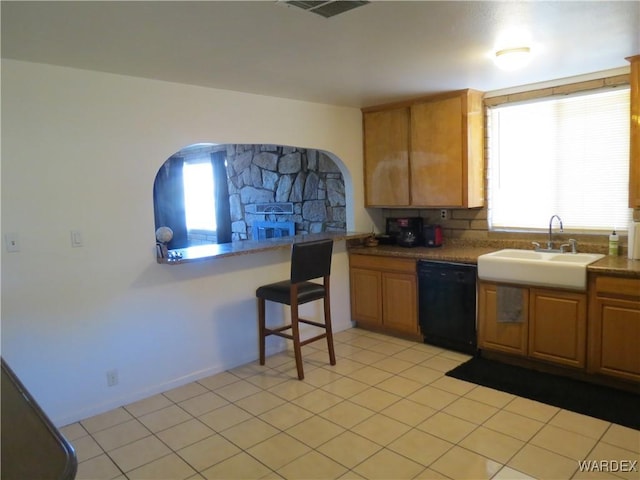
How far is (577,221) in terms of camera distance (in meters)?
3.90

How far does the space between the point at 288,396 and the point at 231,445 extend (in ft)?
2.21

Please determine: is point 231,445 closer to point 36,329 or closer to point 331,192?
point 36,329

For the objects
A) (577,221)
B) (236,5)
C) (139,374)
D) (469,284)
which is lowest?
(139,374)

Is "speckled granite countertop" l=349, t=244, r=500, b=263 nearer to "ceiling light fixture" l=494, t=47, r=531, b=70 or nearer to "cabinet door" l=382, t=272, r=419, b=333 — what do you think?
"cabinet door" l=382, t=272, r=419, b=333

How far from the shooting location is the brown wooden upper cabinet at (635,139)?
3182mm

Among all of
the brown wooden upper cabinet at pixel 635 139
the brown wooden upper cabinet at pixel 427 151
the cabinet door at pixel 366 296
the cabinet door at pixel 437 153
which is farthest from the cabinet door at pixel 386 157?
the brown wooden upper cabinet at pixel 635 139

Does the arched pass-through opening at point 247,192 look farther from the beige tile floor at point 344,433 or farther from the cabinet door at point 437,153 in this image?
the beige tile floor at point 344,433

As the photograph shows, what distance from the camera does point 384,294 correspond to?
14.8ft

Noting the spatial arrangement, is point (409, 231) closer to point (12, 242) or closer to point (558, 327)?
point (558, 327)

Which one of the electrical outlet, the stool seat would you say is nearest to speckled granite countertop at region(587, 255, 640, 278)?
the stool seat

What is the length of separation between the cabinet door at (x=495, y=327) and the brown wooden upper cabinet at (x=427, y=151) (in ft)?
2.86

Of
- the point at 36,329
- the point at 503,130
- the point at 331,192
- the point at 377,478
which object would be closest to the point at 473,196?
the point at 503,130

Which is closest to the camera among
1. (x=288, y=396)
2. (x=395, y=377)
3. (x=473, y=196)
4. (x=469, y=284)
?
(x=288, y=396)

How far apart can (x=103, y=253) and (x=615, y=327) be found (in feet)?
11.3
